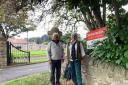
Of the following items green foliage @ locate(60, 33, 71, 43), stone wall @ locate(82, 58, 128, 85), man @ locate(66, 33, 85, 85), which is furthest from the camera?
green foliage @ locate(60, 33, 71, 43)

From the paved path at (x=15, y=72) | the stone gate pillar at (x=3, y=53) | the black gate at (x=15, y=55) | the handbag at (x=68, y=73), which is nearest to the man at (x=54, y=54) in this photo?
the handbag at (x=68, y=73)

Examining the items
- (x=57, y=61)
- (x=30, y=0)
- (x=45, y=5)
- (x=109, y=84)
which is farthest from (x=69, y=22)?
(x=109, y=84)

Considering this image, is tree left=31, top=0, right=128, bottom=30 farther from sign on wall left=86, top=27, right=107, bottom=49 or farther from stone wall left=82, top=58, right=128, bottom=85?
stone wall left=82, top=58, right=128, bottom=85

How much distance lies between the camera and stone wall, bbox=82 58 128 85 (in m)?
8.50

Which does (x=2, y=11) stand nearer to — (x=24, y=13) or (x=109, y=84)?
(x=24, y=13)

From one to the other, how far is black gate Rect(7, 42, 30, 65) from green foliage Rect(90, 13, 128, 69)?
52.4 feet

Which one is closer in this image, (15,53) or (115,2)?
(115,2)

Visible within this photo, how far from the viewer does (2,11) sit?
1223cm

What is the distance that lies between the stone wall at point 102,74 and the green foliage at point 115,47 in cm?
18

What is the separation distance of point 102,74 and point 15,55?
60.8ft

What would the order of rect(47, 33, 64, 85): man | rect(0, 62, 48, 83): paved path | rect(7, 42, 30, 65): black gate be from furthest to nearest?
rect(7, 42, 30, 65): black gate, rect(0, 62, 48, 83): paved path, rect(47, 33, 64, 85): man

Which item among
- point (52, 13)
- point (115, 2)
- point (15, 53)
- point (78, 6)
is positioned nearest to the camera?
point (115, 2)

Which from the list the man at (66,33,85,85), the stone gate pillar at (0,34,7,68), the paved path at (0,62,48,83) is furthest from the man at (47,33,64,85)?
the stone gate pillar at (0,34,7,68)

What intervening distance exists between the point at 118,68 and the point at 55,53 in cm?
281
